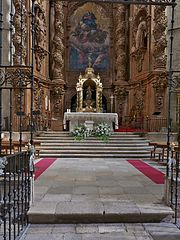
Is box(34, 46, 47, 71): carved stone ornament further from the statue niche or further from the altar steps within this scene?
the altar steps

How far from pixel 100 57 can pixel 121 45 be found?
1924 mm

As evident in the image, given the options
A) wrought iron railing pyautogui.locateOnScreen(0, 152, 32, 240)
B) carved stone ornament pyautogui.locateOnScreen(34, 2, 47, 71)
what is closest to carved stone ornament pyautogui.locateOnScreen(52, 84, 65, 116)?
carved stone ornament pyautogui.locateOnScreen(34, 2, 47, 71)

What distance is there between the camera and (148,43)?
19922mm

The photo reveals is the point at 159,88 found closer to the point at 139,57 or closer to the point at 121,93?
the point at 139,57

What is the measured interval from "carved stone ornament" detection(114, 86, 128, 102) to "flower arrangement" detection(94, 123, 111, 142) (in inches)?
317

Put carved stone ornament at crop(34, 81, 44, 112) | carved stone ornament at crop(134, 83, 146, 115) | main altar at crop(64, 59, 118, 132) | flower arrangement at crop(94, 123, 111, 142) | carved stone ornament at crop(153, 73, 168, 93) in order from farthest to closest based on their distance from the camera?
1. main altar at crop(64, 59, 118, 132)
2. carved stone ornament at crop(134, 83, 146, 115)
3. carved stone ornament at crop(34, 81, 44, 112)
4. carved stone ornament at crop(153, 73, 168, 93)
5. flower arrangement at crop(94, 123, 111, 142)

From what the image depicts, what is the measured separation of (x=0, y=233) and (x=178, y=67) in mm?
16188

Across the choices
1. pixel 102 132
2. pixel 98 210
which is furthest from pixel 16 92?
pixel 98 210

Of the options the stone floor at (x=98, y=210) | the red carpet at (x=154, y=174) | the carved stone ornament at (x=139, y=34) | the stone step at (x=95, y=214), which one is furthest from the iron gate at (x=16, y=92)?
the carved stone ornament at (x=139, y=34)

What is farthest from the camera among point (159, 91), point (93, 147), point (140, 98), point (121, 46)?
point (121, 46)

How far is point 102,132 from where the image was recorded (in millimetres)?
14734

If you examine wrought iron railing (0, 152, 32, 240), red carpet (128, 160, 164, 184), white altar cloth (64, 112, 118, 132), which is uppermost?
white altar cloth (64, 112, 118, 132)

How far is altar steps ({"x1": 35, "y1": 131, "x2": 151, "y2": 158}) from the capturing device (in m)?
12.8

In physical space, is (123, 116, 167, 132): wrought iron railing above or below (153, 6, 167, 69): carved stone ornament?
below
